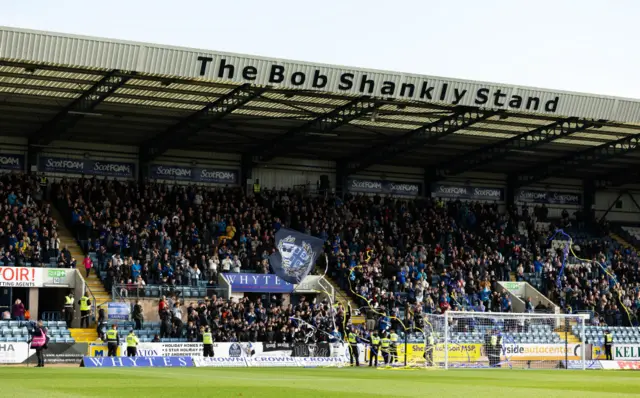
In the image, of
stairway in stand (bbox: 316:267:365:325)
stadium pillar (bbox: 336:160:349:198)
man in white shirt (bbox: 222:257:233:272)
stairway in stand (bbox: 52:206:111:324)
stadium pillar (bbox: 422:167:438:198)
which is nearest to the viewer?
stairway in stand (bbox: 52:206:111:324)

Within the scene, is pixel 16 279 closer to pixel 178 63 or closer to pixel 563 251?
pixel 178 63

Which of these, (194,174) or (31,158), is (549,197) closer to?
(194,174)

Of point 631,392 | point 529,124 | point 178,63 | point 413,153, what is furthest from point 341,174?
point 631,392

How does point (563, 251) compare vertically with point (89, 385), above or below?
above

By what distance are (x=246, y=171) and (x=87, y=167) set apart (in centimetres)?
837

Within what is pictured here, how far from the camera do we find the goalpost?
3972 cm

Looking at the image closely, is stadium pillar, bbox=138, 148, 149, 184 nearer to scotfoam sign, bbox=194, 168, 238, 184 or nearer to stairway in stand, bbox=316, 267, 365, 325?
scotfoam sign, bbox=194, 168, 238, 184

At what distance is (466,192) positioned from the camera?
6256 cm

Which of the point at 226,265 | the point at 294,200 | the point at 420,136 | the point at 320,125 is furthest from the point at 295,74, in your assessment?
the point at 294,200

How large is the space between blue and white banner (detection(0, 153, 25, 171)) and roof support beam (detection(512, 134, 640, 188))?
28.5 m

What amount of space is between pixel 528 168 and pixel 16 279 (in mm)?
32116

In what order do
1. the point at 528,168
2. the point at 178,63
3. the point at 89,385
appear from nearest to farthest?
the point at 89,385 < the point at 178,63 < the point at 528,168

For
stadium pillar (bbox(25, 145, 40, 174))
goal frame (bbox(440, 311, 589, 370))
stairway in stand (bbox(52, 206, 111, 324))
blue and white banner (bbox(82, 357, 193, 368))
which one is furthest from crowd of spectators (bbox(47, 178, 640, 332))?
blue and white banner (bbox(82, 357, 193, 368))

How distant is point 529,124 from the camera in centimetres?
5134
